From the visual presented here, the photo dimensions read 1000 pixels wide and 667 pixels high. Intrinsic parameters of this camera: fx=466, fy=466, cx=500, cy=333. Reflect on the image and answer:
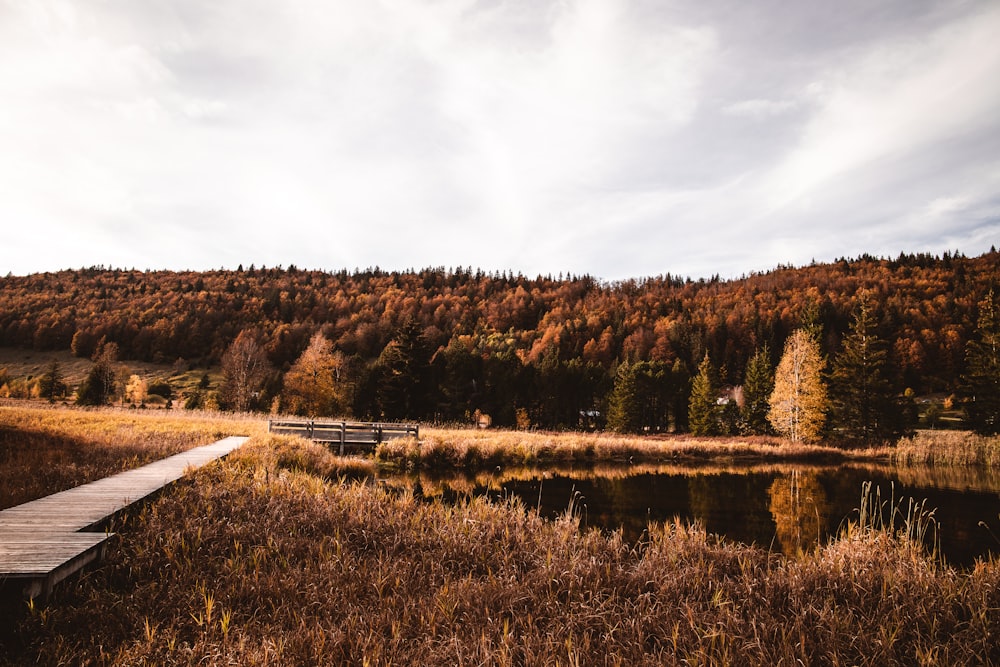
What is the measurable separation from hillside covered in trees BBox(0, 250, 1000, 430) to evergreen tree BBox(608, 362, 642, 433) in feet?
2.95

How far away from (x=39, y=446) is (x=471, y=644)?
48.9 feet

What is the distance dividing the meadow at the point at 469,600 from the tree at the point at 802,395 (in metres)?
32.7

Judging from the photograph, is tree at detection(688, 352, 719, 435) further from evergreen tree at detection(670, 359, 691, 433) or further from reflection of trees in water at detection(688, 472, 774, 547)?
reflection of trees in water at detection(688, 472, 774, 547)

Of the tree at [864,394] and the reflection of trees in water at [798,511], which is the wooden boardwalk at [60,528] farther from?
the tree at [864,394]

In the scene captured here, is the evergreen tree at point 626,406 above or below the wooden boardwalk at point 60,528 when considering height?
below

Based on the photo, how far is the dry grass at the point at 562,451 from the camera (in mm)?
21453

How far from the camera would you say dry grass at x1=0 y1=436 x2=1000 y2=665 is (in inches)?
150

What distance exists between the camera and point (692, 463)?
2705 cm

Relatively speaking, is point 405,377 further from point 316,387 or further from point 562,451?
point 562,451

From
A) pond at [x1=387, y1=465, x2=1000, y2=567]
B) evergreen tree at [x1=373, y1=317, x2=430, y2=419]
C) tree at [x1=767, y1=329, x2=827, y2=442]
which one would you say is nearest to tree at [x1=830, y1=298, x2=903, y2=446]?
tree at [x1=767, y1=329, x2=827, y2=442]

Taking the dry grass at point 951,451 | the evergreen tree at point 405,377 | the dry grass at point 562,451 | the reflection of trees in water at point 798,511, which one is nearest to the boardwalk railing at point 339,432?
the dry grass at point 562,451

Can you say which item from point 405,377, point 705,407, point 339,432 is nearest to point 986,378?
point 705,407

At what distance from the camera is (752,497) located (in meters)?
16.2

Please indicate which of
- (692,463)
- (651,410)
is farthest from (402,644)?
(651,410)
